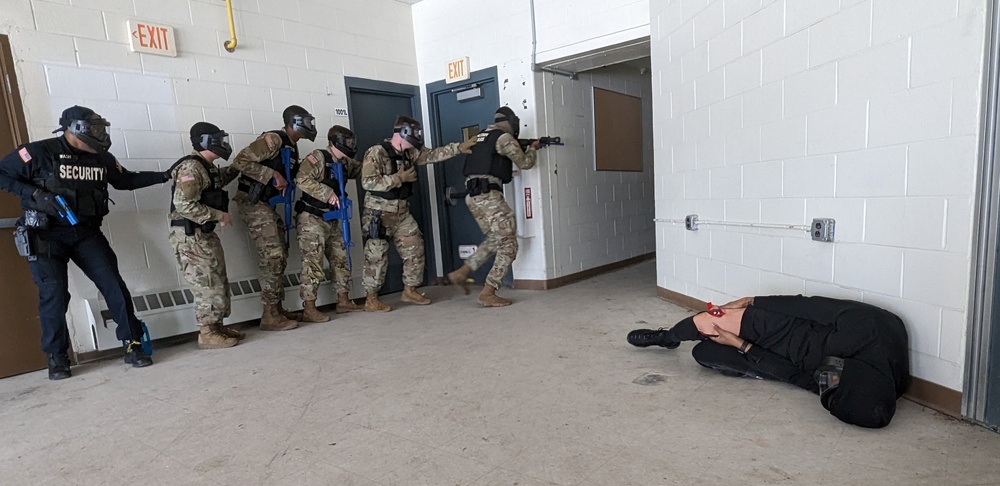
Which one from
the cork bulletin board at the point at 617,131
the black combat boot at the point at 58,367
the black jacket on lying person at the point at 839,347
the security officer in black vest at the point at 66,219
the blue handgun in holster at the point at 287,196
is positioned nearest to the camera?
the black jacket on lying person at the point at 839,347

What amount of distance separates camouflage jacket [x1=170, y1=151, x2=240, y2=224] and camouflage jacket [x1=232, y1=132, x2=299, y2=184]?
0.31 m

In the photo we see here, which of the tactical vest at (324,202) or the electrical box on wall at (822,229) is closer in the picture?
the electrical box on wall at (822,229)

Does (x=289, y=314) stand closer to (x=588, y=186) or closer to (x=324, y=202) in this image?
(x=324, y=202)

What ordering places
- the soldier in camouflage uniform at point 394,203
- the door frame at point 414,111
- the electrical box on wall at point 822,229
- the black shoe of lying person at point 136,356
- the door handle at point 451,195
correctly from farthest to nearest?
1. the door handle at point 451,195
2. the door frame at point 414,111
3. the soldier in camouflage uniform at point 394,203
4. the black shoe of lying person at point 136,356
5. the electrical box on wall at point 822,229

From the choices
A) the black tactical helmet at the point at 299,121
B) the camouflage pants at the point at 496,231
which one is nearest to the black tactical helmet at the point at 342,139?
the black tactical helmet at the point at 299,121

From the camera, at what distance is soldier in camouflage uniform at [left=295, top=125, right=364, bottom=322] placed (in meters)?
3.88

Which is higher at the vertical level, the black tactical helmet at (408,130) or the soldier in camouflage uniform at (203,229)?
the black tactical helmet at (408,130)

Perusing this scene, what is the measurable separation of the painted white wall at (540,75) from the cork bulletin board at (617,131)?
0.44ft

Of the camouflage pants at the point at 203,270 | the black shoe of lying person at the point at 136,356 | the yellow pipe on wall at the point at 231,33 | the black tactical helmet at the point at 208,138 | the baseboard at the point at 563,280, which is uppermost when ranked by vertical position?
the yellow pipe on wall at the point at 231,33

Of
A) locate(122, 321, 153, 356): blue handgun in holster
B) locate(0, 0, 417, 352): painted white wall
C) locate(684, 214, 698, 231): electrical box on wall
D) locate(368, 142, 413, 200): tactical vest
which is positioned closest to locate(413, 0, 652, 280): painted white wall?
locate(0, 0, 417, 352): painted white wall

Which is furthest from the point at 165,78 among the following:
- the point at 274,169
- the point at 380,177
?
the point at 380,177

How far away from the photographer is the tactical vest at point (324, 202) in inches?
155

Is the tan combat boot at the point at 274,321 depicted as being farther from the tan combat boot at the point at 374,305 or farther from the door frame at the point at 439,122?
the door frame at the point at 439,122

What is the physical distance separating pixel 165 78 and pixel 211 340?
1.82 metres
